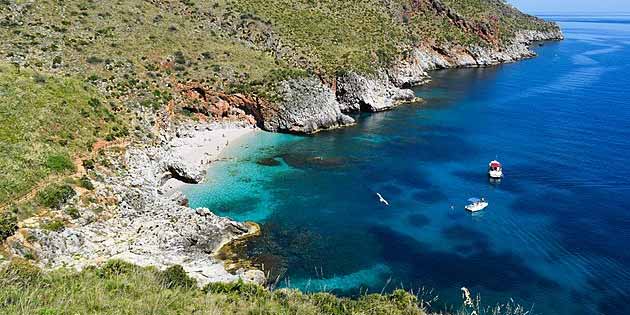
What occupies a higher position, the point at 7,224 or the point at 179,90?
the point at 179,90

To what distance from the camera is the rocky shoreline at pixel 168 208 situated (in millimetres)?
36062

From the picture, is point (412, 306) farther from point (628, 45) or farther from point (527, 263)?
point (628, 45)

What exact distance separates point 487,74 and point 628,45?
90.3 m

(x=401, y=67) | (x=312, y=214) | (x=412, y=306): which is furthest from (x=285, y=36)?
(x=412, y=306)

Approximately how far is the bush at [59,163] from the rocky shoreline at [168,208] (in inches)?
120

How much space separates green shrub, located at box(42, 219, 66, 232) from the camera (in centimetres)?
3650

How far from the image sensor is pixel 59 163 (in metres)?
42.8

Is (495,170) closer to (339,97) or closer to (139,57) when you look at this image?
(339,97)

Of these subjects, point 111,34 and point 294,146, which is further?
point 111,34

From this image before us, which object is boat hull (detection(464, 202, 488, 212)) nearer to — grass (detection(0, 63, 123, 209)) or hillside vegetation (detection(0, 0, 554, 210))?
hillside vegetation (detection(0, 0, 554, 210))

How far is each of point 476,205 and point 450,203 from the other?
2.83 metres

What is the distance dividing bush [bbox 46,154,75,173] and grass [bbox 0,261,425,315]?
1872cm

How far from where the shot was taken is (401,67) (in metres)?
104

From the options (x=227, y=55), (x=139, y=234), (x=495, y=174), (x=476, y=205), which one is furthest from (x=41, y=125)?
(x=495, y=174)
